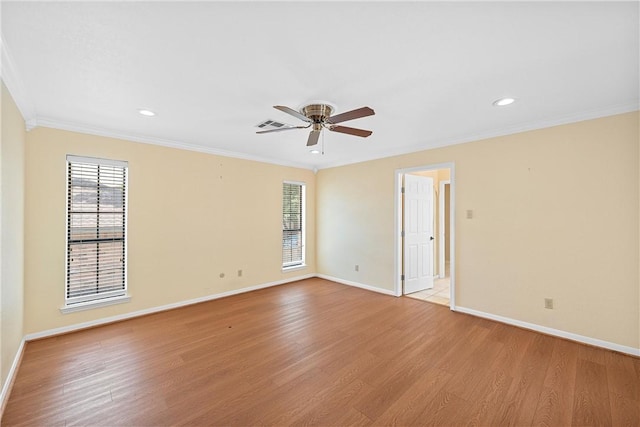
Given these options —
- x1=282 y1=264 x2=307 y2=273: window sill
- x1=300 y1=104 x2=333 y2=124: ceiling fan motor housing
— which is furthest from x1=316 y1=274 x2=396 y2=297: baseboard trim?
x1=300 y1=104 x2=333 y2=124: ceiling fan motor housing

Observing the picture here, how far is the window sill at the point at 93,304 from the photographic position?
128 inches

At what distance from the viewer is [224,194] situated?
4.65m

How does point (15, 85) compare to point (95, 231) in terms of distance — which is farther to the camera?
point (95, 231)

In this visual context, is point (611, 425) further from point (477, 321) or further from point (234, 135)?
point (234, 135)

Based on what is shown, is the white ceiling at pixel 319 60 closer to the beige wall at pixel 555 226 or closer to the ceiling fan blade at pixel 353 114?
the ceiling fan blade at pixel 353 114

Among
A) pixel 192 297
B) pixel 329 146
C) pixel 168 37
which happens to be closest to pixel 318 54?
pixel 168 37

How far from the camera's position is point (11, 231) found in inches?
94.4

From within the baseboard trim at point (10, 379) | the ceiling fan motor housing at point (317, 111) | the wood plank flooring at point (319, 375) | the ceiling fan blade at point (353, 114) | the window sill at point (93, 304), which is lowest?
the wood plank flooring at point (319, 375)

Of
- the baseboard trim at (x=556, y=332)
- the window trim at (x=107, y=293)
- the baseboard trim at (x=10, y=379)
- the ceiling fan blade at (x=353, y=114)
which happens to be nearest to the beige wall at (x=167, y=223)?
the window trim at (x=107, y=293)

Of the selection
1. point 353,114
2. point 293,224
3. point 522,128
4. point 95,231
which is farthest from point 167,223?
point 522,128

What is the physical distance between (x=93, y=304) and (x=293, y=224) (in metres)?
3.45

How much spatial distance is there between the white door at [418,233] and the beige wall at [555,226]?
25.5 inches

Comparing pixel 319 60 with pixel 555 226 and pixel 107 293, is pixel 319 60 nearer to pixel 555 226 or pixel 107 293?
pixel 555 226

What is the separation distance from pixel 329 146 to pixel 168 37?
9.48 feet
